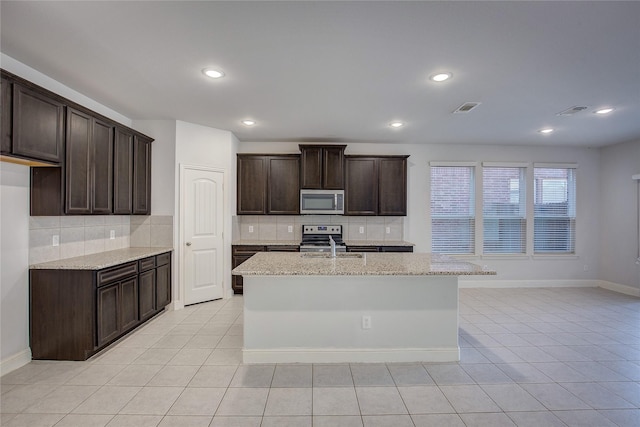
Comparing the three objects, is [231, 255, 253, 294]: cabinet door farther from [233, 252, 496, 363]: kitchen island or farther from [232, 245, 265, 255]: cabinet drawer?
[233, 252, 496, 363]: kitchen island

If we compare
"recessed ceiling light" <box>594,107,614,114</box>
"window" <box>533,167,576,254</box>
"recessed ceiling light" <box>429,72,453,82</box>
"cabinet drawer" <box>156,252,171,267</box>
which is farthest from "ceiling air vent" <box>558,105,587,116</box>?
"cabinet drawer" <box>156,252,171,267</box>

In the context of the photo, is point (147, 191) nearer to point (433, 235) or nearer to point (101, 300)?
point (101, 300)

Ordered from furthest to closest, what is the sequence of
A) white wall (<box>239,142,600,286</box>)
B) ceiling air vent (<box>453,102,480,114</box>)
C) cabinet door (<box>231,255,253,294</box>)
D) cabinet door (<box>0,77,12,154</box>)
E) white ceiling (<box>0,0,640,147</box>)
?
white wall (<box>239,142,600,286</box>) < cabinet door (<box>231,255,253,294</box>) < ceiling air vent (<box>453,102,480,114</box>) < cabinet door (<box>0,77,12,154</box>) < white ceiling (<box>0,0,640,147</box>)

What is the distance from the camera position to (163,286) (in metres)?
3.98

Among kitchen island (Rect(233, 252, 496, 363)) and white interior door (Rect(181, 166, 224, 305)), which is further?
white interior door (Rect(181, 166, 224, 305))

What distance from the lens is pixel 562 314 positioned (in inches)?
160

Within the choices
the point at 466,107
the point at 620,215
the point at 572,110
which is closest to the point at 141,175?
the point at 466,107

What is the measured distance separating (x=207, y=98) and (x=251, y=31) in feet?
4.93

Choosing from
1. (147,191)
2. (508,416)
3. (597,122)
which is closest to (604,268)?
(597,122)

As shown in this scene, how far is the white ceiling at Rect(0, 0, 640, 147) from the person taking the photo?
1.89 meters

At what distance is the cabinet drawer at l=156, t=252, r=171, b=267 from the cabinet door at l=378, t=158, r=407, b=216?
11.2 feet

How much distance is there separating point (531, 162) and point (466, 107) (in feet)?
9.98

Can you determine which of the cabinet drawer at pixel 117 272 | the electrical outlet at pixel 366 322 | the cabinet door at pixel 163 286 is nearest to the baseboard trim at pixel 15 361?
the cabinet drawer at pixel 117 272

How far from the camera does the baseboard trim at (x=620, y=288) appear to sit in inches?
197
